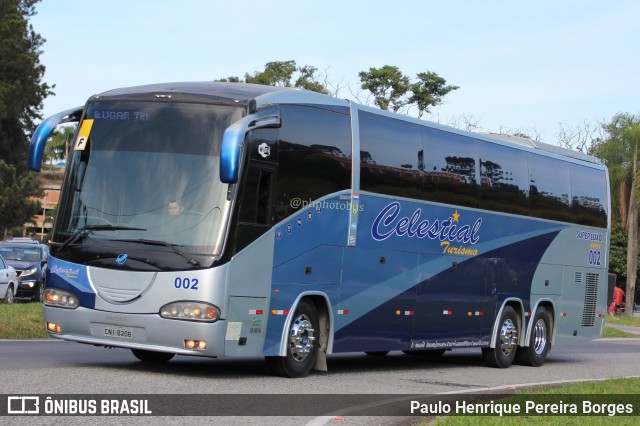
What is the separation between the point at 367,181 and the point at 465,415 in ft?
17.4

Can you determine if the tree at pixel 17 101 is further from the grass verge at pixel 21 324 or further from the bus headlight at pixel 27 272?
the grass verge at pixel 21 324

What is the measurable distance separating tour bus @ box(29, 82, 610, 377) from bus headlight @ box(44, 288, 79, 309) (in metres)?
0.02

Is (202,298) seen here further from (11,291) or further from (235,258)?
(11,291)

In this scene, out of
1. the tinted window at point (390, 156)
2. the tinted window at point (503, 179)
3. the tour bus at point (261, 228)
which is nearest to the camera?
the tour bus at point (261, 228)

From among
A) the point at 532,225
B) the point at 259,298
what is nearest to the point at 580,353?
the point at 532,225

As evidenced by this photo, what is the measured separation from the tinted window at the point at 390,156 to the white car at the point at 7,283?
14.7 metres

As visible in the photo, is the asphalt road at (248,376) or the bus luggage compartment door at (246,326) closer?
the asphalt road at (248,376)

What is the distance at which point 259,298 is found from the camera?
13.8 m

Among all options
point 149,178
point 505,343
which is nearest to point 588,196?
point 505,343

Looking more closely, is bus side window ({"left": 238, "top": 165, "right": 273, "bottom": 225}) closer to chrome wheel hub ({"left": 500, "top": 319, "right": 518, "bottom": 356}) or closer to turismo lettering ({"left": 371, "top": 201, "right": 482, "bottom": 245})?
turismo lettering ({"left": 371, "top": 201, "right": 482, "bottom": 245})

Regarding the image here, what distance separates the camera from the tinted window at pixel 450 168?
58.2 feet

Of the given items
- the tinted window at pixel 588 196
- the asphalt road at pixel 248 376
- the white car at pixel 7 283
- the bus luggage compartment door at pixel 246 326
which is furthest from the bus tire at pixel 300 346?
the white car at pixel 7 283

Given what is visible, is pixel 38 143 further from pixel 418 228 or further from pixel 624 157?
pixel 624 157

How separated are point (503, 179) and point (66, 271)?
29.7 ft
